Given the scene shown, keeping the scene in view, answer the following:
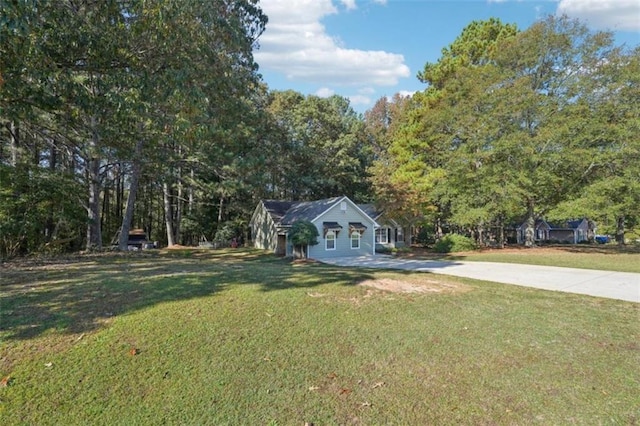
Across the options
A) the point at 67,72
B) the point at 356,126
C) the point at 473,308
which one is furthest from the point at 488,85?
the point at 67,72

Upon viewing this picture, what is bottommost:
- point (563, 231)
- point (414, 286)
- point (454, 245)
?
point (414, 286)

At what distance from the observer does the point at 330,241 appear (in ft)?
69.3

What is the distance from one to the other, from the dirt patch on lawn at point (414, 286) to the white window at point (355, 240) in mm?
12705

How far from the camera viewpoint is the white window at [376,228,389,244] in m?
27.1

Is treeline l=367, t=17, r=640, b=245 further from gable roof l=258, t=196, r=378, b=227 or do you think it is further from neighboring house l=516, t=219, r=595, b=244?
neighboring house l=516, t=219, r=595, b=244

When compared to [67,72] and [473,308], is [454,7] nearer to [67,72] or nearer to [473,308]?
[473,308]

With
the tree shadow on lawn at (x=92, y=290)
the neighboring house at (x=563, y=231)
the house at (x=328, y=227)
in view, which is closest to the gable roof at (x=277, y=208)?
the house at (x=328, y=227)

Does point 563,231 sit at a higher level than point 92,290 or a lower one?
lower

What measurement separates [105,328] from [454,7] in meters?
13.4

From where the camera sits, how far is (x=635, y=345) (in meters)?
5.02

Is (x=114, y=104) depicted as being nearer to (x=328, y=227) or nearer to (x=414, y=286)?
(x=414, y=286)

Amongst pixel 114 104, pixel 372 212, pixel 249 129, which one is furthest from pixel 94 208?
pixel 372 212

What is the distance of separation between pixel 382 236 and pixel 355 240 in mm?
5715

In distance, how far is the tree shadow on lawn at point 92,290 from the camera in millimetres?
4715
